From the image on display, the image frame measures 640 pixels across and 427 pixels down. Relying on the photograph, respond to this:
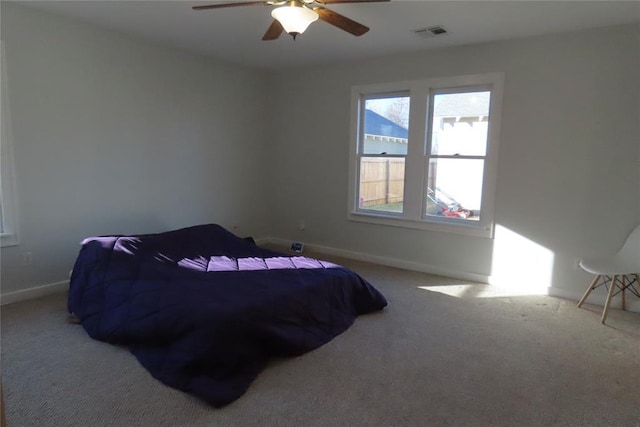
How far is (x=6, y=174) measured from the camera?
3.14 metres

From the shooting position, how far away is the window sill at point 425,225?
4.04 meters

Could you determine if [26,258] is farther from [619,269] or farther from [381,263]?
[619,269]

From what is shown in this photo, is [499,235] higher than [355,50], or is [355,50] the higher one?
[355,50]

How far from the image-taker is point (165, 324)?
93.8 inches

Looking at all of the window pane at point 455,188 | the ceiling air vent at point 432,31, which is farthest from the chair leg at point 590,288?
the ceiling air vent at point 432,31

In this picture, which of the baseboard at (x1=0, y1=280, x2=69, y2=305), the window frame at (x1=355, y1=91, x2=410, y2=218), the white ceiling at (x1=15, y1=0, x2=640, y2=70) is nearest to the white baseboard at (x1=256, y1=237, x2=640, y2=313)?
the window frame at (x1=355, y1=91, x2=410, y2=218)

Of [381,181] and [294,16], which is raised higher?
[294,16]

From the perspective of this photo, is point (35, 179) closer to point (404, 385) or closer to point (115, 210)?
point (115, 210)

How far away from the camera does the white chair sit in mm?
3109

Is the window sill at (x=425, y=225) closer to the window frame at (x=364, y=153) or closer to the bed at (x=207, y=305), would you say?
the window frame at (x=364, y=153)

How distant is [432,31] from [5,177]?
376cm

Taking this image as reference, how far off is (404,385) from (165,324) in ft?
4.79

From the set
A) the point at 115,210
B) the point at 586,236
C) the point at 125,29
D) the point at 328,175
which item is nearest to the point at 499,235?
the point at 586,236

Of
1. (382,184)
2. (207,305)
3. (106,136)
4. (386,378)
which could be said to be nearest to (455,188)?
(382,184)
